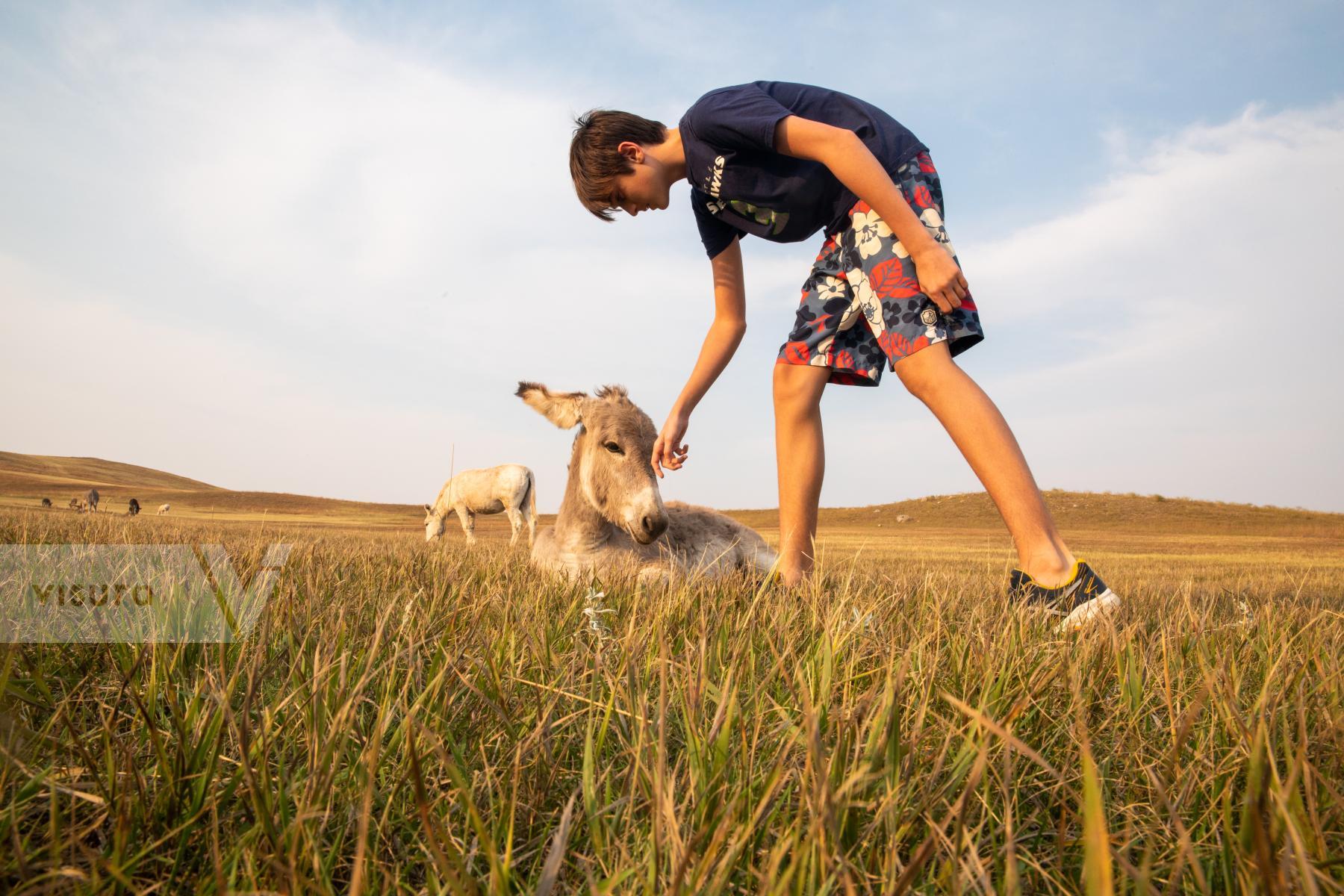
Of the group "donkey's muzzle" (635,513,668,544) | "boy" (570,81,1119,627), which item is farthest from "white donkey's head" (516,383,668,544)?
"boy" (570,81,1119,627)

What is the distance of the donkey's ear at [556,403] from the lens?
228 inches

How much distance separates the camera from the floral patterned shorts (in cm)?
373

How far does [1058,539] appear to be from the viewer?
356 centimetres

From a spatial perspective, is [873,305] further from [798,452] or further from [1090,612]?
[1090,612]

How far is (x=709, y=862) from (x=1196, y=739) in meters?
1.59

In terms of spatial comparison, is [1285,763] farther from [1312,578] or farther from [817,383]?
[1312,578]

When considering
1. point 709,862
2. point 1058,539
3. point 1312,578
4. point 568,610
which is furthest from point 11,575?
point 1312,578

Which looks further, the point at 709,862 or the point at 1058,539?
the point at 1058,539

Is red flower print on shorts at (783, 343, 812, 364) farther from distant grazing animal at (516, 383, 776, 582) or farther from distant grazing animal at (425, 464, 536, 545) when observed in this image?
distant grazing animal at (425, 464, 536, 545)

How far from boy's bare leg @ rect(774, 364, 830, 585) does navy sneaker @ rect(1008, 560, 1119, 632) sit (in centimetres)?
150

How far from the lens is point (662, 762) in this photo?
0.99 metres

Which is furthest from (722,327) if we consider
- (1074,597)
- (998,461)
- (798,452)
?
(1074,597)

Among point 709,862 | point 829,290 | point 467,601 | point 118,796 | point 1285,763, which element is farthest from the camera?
point 829,290

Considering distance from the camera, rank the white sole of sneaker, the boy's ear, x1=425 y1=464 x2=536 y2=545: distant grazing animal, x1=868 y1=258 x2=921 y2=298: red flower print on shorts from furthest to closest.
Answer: x1=425 y1=464 x2=536 y2=545: distant grazing animal < the boy's ear < x1=868 y1=258 x2=921 y2=298: red flower print on shorts < the white sole of sneaker
